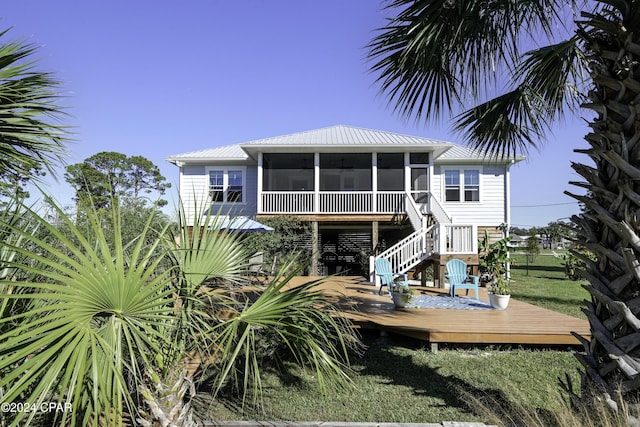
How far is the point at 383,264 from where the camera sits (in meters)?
10.4

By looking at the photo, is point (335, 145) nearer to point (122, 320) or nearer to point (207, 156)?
point (207, 156)

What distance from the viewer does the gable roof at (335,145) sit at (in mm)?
15109

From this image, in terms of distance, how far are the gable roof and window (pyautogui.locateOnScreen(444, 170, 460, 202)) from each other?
0.72m

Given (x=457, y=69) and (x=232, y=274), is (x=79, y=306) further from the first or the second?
(x=457, y=69)

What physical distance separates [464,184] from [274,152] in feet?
28.8

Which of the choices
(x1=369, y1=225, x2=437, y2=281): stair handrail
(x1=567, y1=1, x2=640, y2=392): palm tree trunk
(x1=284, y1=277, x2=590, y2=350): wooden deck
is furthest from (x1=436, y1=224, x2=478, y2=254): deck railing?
(x1=567, y1=1, x2=640, y2=392): palm tree trunk

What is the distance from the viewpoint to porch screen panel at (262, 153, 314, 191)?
16.7 metres

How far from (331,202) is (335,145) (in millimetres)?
2332

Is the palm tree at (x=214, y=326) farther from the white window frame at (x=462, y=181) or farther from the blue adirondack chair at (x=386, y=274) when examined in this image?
the white window frame at (x=462, y=181)

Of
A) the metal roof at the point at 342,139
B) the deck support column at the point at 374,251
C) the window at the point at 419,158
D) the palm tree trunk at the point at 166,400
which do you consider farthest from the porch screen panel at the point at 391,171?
the palm tree trunk at the point at 166,400

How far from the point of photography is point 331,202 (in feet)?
51.0

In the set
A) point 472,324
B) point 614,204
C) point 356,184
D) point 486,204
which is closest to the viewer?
point 614,204

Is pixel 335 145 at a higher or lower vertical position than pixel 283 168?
higher

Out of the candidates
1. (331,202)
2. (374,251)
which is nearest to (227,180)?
(331,202)
